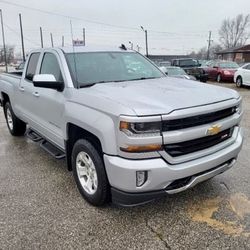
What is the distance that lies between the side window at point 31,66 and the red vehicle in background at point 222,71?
17.0 m

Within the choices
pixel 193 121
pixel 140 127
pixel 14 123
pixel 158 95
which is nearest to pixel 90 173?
pixel 140 127

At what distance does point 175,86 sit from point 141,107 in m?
1.06

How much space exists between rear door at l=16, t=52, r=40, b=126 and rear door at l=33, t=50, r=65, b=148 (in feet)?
0.84

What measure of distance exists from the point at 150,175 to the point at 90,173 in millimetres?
948

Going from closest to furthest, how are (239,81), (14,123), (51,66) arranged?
(51,66) < (14,123) < (239,81)

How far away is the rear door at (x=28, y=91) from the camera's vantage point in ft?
16.9

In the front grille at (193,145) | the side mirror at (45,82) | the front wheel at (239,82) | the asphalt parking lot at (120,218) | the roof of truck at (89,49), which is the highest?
the roof of truck at (89,49)

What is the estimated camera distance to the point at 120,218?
3350 mm

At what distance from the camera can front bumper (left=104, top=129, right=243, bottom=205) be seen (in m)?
2.84

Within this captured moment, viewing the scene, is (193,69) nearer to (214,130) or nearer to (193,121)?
(214,130)

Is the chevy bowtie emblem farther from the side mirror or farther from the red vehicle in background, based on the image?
the red vehicle in background

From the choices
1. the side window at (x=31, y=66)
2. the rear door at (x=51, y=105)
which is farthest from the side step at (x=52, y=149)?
the side window at (x=31, y=66)

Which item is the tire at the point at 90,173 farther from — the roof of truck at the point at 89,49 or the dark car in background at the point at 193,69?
the dark car in background at the point at 193,69

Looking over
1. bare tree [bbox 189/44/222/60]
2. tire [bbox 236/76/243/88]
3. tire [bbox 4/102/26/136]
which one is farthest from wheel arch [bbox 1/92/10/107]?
bare tree [bbox 189/44/222/60]
